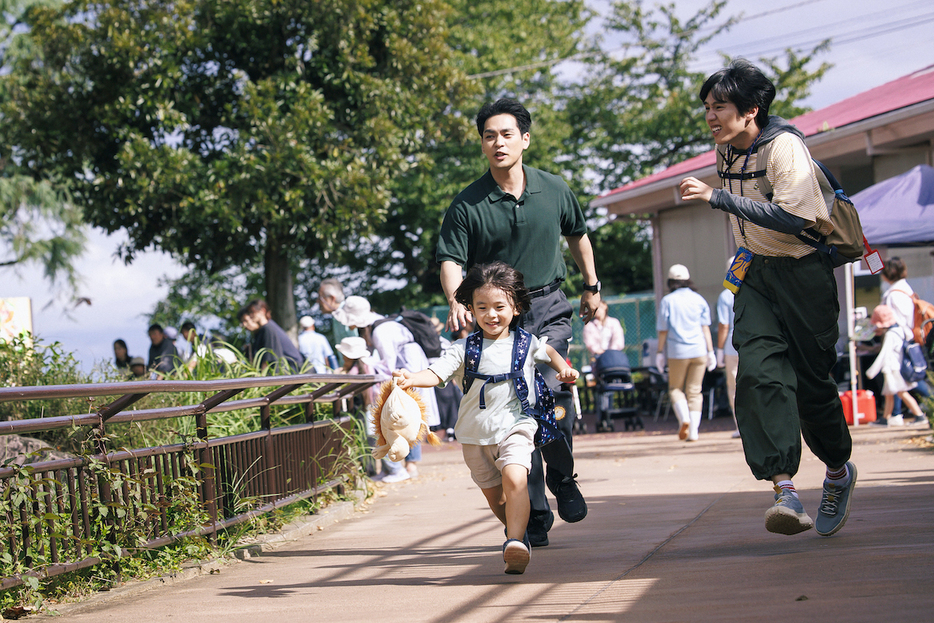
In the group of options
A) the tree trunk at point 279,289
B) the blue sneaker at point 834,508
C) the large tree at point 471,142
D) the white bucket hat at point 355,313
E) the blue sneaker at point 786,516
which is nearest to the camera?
the blue sneaker at point 786,516

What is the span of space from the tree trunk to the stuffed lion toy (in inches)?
553

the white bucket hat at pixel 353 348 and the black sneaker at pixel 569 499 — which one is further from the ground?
the white bucket hat at pixel 353 348

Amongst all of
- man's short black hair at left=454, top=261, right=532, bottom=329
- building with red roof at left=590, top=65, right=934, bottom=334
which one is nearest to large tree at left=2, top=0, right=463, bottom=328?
building with red roof at left=590, top=65, right=934, bottom=334

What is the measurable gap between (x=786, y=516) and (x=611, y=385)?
9600mm

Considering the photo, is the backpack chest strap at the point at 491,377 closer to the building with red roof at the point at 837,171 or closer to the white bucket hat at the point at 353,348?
the white bucket hat at the point at 353,348

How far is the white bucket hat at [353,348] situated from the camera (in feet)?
27.6

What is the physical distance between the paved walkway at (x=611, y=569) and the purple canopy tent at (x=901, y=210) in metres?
4.18

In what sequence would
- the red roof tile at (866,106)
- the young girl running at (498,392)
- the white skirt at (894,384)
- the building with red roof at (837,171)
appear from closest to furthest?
1. the young girl running at (498,392)
2. the white skirt at (894,384)
3. the building with red roof at (837,171)
4. the red roof tile at (866,106)

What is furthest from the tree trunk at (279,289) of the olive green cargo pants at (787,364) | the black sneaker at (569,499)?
the olive green cargo pants at (787,364)

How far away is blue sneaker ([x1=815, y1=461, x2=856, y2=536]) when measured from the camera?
14.2 ft

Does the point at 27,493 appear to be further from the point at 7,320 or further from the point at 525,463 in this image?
the point at 7,320

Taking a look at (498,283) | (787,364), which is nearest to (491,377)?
(498,283)

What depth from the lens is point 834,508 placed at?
4.34 m

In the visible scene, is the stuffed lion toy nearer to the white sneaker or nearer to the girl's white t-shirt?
the girl's white t-shirt
